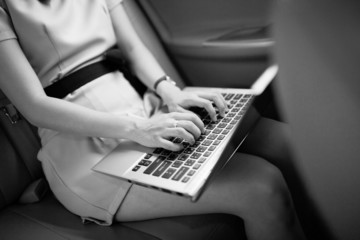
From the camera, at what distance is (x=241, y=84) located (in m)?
1.41

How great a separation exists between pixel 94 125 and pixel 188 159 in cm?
28

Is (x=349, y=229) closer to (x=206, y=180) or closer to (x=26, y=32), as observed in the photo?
(x=206, y=180)

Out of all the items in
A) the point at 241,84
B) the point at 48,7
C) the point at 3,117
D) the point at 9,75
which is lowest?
the point at 241,84

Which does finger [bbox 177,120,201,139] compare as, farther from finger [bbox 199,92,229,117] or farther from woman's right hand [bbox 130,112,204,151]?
finger [bbox 199,92,229,117]

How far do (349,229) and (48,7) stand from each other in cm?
91

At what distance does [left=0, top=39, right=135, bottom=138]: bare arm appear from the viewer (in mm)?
864

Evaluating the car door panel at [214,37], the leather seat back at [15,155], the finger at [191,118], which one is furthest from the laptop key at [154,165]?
the car door panel at [214,37]

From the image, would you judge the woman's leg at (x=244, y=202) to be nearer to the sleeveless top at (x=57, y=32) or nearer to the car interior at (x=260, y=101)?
the car interior at (x=260, y=101)

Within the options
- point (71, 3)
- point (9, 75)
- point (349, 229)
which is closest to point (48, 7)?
point (71, 3)

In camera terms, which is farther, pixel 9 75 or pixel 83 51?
pixel 83 51

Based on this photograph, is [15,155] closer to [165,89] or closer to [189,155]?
[165,89]

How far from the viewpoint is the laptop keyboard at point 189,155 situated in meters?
0.72

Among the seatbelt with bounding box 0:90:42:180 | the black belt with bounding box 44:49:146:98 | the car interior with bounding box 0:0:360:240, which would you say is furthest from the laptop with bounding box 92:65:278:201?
the seatbelt with bounding box 0:90:42:180

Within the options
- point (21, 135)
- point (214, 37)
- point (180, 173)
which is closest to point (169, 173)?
point (180, 173)
